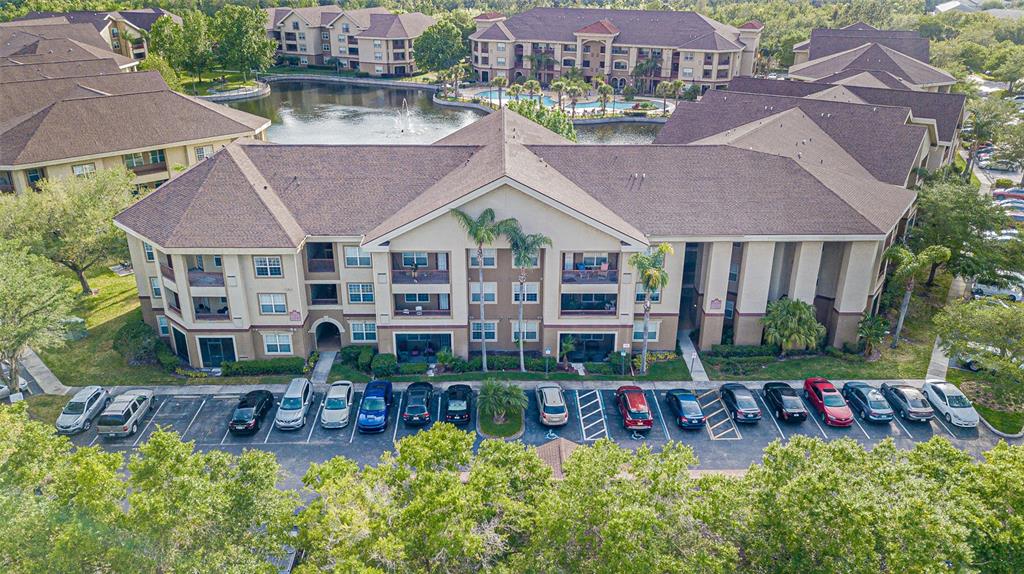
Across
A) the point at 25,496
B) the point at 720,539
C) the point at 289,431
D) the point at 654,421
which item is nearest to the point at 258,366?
the point at 289,431

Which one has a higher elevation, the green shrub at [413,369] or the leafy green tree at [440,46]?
the leafy green tree at [440,46]

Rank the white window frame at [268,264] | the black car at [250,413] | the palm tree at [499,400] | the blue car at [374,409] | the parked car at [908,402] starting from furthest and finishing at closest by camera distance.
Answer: the white window frame at [268,264]
the parked car at [908,402]
the palm tree at [499,400]
the blue car at [374,409]
the black car at [250,413]

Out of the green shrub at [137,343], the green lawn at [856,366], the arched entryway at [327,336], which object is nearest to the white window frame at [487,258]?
the arched entryway at [327,336]

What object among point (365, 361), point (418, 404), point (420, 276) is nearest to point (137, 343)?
point (365, 361)

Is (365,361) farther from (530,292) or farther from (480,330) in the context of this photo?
(530,292)

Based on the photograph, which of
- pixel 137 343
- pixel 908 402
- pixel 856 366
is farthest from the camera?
pixel 137 343

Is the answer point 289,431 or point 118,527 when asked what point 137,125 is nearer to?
point 289,431

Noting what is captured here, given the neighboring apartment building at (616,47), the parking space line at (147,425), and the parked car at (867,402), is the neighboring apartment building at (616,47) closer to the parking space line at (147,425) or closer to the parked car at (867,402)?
the parked car at (867,402)
